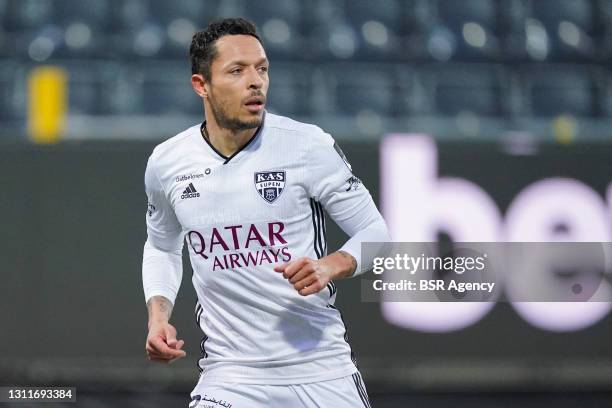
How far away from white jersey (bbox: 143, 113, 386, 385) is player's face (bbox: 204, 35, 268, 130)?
0.09 meters

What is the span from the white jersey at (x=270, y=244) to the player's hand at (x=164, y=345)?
8.4 inches

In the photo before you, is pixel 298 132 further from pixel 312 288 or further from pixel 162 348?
pixel 162 348

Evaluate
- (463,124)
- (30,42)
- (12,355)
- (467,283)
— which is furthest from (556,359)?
(30,42)

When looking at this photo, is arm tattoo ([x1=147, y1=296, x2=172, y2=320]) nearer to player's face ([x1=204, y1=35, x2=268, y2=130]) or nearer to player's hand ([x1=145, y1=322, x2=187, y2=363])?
player's hand ([x1=145, y1=322, x2=187, y2=363])

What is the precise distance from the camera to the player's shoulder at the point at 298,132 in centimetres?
316

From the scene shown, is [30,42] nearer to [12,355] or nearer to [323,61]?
[323,61]

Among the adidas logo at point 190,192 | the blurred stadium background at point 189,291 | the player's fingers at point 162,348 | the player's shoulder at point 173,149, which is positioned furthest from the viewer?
the blurred stadium background at point 189,291

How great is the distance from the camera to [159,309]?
3.23 metres

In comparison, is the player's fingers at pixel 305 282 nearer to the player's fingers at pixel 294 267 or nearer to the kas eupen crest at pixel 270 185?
the player's fingers at pixel 294 267

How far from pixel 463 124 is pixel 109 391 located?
124 inches

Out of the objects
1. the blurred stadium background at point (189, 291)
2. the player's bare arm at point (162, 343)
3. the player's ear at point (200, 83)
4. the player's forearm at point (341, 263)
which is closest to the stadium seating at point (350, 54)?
the blurred stadium background at point (189, 291)

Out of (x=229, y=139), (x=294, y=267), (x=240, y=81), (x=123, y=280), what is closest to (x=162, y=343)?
(x=294, y=267)

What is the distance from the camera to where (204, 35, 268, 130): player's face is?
10.3 ft

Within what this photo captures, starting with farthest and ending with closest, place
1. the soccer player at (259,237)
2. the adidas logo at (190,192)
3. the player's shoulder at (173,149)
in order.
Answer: the player's shoulder at (173,149) < the adidas logo at (190,192) < the soccer player at (259,237)
